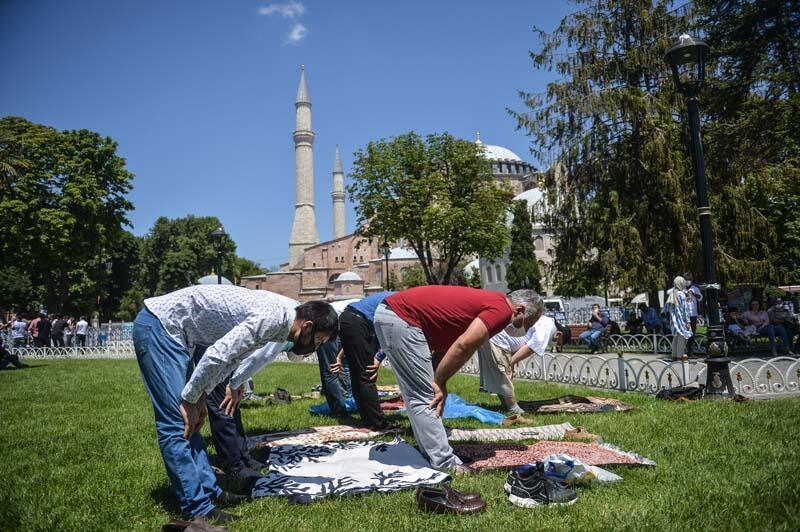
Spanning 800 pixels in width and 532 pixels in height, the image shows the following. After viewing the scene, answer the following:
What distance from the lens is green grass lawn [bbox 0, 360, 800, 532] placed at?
3250 mm

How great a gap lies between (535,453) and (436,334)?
134 cm

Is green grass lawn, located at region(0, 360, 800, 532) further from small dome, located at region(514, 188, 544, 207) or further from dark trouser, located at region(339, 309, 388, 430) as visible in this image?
small dome, located at region(514, 188, 544, 207)

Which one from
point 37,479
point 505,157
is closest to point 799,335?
point 37,479

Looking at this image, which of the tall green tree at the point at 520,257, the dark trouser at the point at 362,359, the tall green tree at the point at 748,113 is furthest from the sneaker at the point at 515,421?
the tall green tree at the point at 520,257

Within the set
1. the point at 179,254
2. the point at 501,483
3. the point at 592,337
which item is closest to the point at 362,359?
the point at 501,483

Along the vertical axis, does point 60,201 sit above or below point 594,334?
above

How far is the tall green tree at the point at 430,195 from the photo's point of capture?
1126 inches

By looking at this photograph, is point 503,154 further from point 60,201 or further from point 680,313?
point 680,313

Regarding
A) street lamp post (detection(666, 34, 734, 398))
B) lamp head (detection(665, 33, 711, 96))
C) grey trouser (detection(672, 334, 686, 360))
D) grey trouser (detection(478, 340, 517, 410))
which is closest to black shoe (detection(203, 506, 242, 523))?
grey trouser (detection(478, 340, 517, 410))

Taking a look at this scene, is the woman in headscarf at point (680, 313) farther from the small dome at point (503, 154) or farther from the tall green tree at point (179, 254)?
the small dome at point (503, 154)

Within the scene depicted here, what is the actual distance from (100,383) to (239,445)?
8.78 m

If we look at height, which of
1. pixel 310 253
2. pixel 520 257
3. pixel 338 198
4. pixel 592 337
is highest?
pixel 338 198

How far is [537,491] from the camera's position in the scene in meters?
3.59

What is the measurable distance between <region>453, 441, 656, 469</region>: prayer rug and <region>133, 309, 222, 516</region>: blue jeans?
2064 mm
